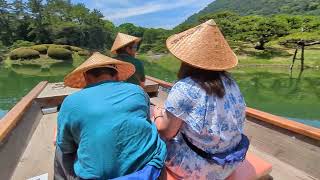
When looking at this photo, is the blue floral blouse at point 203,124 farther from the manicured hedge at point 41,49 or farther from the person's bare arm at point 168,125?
the manicured hedge at point 41,49

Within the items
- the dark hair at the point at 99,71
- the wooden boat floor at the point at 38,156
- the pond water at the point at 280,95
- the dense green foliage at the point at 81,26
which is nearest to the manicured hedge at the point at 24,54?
the dense green foliage at the point at 81,26

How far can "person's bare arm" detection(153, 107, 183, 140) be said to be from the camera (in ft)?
5.85

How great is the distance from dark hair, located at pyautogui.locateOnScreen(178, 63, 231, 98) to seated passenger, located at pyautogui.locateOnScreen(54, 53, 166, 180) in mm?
287

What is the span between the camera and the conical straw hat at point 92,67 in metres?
1.87

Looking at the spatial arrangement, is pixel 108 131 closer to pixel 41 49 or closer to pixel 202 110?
pixel 202 110

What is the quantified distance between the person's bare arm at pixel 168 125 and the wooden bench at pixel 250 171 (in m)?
0.26

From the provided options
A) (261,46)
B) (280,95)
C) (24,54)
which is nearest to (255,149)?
(280,95)

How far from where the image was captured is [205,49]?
5.94ft

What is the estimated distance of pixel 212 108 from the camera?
5.72 ft

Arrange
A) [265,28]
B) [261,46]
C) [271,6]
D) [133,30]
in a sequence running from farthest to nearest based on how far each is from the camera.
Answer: [271,6] < [133,30] < [261,46] < [265,28]

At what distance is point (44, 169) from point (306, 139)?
1964mm

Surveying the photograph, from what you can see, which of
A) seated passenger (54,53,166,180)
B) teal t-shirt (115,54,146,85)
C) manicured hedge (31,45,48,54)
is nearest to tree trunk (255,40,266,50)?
manicured hedge (31,45,48,54)

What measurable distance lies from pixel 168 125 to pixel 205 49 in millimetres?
434

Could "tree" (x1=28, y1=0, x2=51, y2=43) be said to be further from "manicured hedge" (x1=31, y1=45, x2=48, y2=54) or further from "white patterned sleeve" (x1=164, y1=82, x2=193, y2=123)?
"white patterned sleeve" (x1=164, y1=82, x2=193, y2=123)
